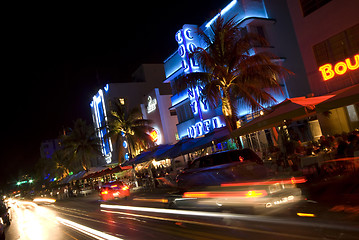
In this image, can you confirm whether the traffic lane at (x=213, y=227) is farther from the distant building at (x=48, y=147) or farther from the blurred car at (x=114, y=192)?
the distant building at (x=48, y=147)

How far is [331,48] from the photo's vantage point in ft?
55.2

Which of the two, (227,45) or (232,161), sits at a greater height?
(227,45)

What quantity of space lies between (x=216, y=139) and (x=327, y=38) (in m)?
8.03

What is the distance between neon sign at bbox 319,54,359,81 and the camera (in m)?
15.4

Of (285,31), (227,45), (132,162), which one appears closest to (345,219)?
(227,45)

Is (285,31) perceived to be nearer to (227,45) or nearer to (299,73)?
(299,73)

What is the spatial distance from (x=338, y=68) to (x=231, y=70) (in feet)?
17.7

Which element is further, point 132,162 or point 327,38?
point 132,162

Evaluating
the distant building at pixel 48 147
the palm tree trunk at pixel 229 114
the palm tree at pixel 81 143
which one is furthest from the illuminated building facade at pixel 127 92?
the distant building at pixel 48 147

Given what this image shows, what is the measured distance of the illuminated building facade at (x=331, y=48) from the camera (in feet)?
51.6

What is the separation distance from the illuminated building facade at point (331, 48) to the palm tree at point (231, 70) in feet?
7.37

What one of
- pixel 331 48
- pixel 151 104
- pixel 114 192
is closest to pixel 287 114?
pixel 331 48

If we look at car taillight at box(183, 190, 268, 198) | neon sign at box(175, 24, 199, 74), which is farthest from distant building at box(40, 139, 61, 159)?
car taillight at box(183, 190, 268, 198)

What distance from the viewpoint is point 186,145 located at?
758 inches
